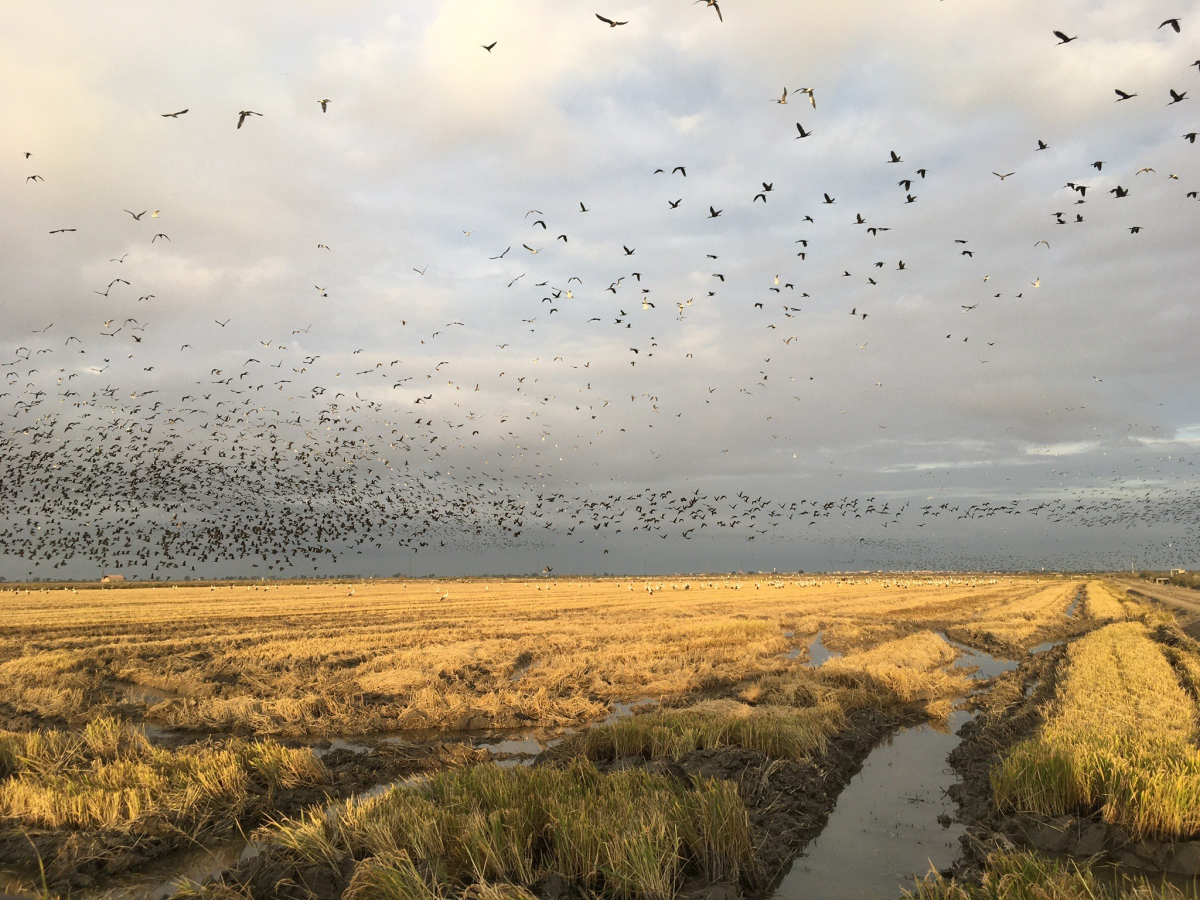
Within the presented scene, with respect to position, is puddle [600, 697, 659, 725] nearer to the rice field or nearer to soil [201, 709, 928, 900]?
the rice field

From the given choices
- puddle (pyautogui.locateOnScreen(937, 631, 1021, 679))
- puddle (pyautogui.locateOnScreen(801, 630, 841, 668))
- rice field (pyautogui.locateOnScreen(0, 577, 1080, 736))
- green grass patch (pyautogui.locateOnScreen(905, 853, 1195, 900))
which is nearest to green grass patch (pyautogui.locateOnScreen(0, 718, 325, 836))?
rice field (pyautogui.locateOnScreen(0, 577, 1080, 736))

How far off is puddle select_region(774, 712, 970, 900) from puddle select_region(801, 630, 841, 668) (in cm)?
1405

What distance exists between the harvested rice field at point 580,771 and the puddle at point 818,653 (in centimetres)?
202

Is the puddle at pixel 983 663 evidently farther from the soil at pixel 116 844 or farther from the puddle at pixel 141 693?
the puddle at pixel 141 693

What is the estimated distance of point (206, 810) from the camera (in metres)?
11.0

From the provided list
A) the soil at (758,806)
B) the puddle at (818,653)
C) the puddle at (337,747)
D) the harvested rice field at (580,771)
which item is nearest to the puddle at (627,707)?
the harvested rice field at (580,771)

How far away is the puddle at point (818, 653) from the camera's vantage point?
30595 mm

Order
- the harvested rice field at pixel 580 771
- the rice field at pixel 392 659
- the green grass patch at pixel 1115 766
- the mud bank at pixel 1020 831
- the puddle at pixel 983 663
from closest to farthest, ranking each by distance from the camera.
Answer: the harvested rice field at pixel 580 771
the mud bank at pixel 1020 831
the green grass patch at pixel 1115 766
the rice field at pixel 392 659
the puddle at pixel 983 663

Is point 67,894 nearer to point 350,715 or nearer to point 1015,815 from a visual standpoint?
point 350,715

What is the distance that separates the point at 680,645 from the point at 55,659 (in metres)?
25.1

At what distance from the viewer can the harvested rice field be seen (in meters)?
8.52

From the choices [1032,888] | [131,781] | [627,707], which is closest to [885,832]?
[1032,888]

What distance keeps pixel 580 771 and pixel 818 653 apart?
25352 millimetres

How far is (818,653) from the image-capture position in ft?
110
